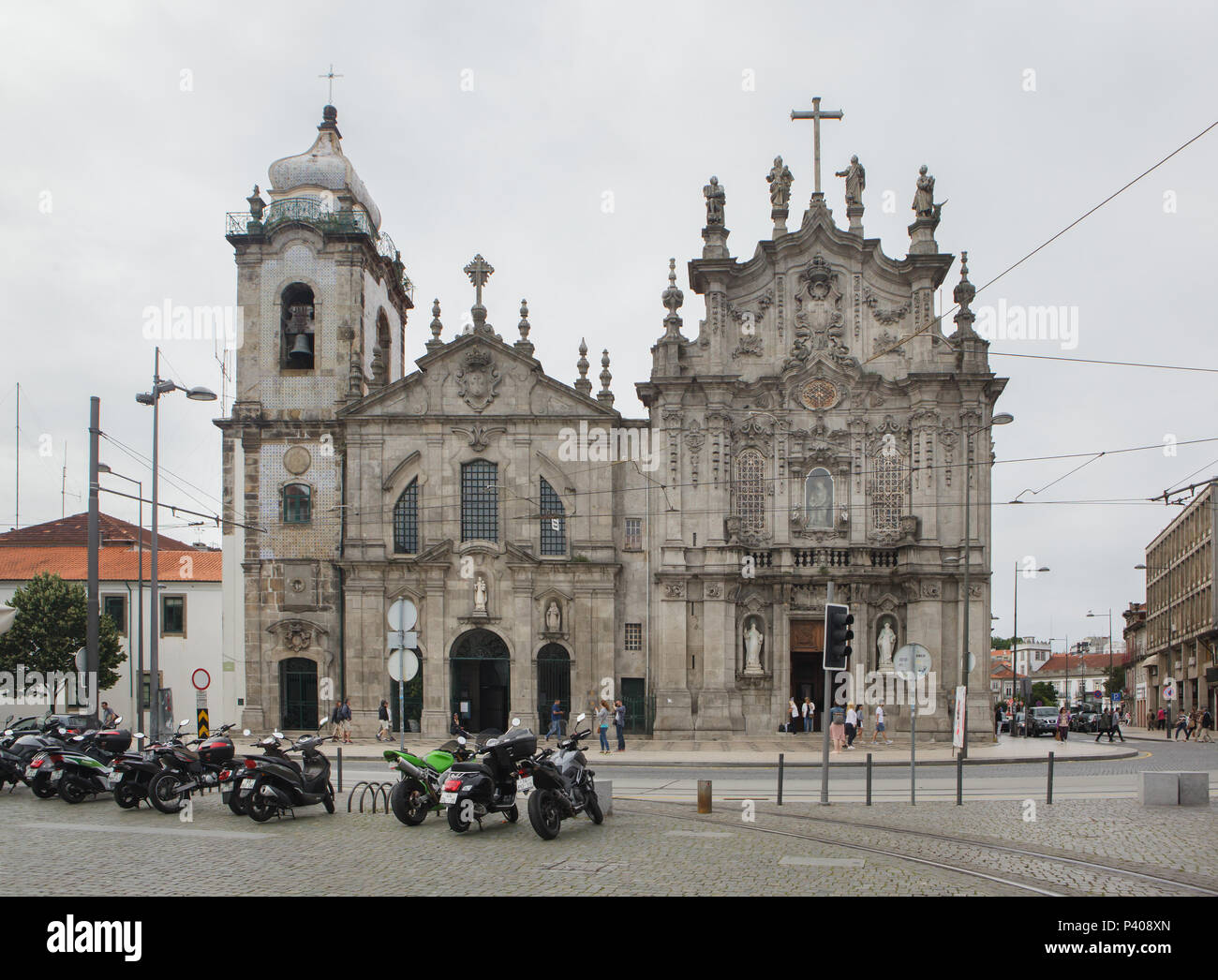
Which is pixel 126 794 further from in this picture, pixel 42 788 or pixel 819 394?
pixel 819 394

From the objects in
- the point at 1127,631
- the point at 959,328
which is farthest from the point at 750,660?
the point at 1127,631

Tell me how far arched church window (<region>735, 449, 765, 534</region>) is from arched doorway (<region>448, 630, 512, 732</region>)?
30.9 ft

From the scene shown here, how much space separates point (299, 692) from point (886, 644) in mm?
20212

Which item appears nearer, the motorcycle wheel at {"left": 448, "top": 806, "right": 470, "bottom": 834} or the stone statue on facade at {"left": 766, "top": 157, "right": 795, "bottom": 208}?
the motorcycle wheel at {"left": 448, "top": 806, "right": 470, "bottom": 834}

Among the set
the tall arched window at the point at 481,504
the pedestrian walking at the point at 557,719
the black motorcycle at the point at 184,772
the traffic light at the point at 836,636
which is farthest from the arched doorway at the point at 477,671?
the traffic light at the point at 836,636

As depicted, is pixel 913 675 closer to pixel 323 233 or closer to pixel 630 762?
pixel 630 762

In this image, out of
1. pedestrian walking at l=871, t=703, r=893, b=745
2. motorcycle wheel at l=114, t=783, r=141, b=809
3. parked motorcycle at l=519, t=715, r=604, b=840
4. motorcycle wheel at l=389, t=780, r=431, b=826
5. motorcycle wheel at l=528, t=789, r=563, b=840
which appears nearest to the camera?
motorcycle wheel at l=528, t=789, r=563, b=840

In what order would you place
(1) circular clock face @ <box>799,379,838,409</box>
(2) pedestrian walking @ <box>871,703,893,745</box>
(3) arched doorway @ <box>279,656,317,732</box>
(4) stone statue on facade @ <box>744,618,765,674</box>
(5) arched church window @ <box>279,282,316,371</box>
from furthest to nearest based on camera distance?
(5) arched church window @ <box>279,282,316,371</box> < (1) circular clock face @ <box>799,379,838,409</box> < (3) arched doorway @ <box>279,656,317,732</box> < (4) stone statue on facade @ <box>744,618,765,674</box> < (2) pedestrian walking @ <box>871,703,893,745</box>

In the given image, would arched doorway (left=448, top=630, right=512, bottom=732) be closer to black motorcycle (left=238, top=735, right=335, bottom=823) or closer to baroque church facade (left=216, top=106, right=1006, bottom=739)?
baroque church facade (left=216, top=106, right=1006, bottom=739)

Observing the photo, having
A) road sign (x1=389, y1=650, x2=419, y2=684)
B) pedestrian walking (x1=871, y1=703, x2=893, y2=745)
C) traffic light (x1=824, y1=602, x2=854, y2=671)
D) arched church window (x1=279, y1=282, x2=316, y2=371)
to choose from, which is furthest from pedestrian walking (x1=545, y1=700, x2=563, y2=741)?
traffic light (x1=824, y1=602, x2=854, y2=671)

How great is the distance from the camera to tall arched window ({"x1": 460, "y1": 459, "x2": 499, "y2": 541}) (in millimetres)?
39562

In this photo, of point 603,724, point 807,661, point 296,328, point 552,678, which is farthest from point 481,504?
point 807,661

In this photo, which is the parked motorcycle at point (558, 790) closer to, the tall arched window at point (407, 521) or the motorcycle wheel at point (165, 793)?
the motorcycle wheel at point (165, 793)

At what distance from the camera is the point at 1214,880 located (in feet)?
40.3
